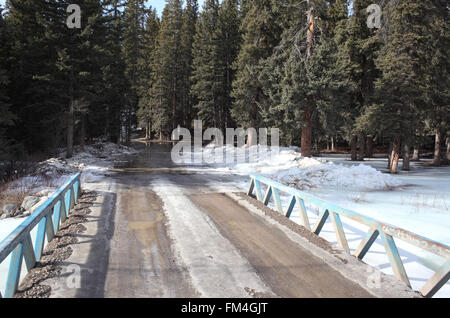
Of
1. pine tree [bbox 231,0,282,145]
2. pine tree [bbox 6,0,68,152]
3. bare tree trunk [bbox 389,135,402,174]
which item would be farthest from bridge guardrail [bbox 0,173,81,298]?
pine tree [bbox 231,0,282,145]

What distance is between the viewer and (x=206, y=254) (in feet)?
17.5

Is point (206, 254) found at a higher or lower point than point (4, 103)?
lower

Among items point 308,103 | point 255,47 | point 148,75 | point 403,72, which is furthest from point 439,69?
point 148,75

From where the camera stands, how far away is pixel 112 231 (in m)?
6.48

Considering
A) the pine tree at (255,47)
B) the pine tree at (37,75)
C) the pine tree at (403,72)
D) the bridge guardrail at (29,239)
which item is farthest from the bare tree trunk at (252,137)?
the bridge guardrail at (29,239)

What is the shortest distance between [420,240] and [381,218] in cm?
437

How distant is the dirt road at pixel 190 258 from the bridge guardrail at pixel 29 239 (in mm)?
508

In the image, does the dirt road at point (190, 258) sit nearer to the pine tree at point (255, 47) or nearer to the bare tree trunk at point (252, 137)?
the pine tree at point (255, 47)

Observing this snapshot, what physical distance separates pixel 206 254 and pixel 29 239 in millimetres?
2857

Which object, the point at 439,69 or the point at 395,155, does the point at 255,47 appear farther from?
the point at 395,155

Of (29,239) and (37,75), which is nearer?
(29,239)

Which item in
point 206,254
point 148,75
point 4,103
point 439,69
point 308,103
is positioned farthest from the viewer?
point 148,75

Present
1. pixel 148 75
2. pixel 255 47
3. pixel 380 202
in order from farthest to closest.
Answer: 1. pixel 148 75
2. pixel 255 47
3. pixel 380 202
